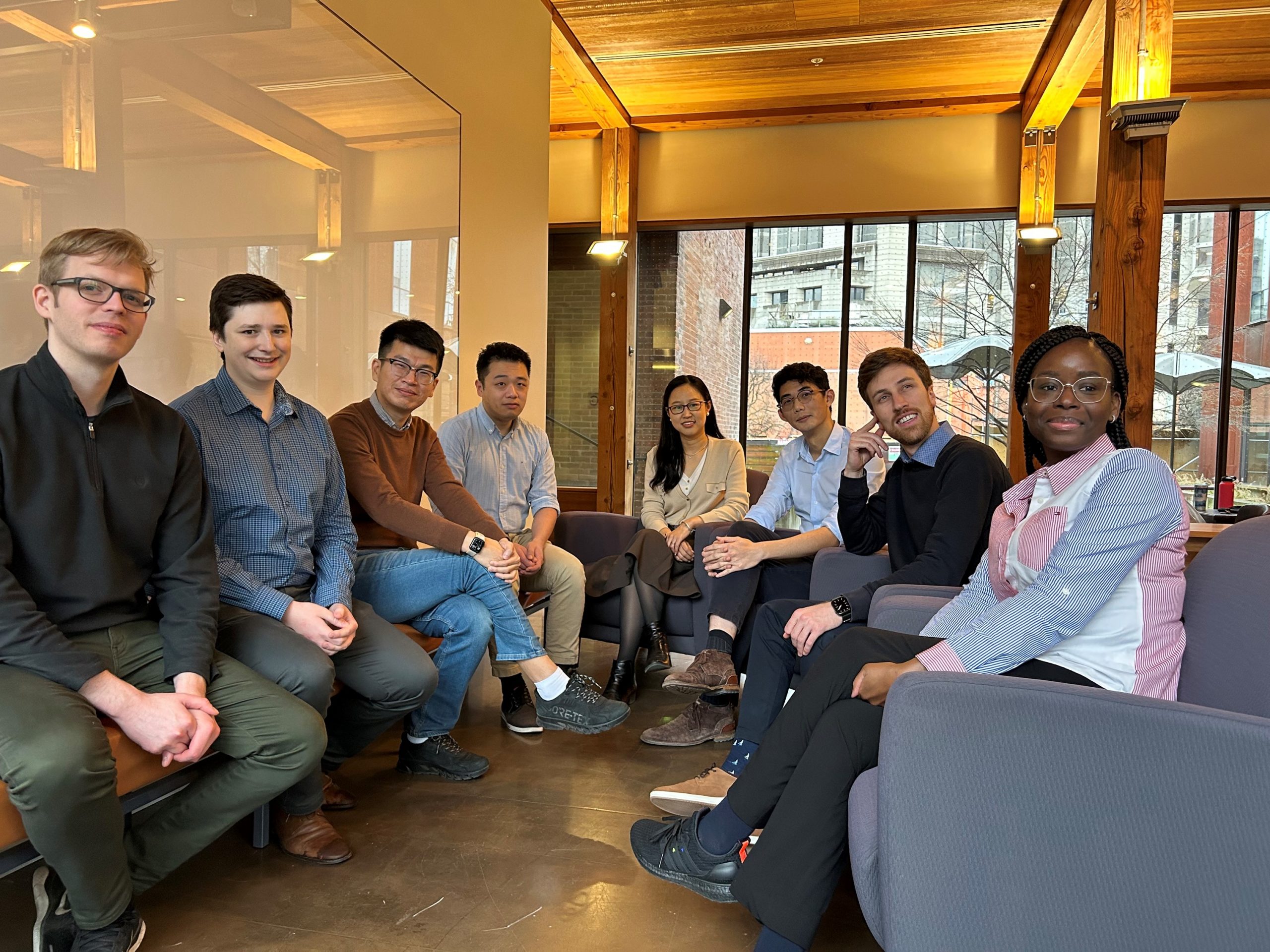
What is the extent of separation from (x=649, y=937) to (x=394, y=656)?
0.99 metres

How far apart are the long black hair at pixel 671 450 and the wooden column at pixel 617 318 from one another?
12.4ft

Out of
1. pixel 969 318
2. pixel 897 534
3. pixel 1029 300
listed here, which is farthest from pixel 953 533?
pixel 969 318

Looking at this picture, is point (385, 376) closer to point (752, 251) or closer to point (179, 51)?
point (179, 51)

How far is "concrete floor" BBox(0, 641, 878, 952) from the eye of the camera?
5.98 ft

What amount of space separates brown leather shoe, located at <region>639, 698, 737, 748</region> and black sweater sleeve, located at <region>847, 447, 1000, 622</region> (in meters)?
0.78

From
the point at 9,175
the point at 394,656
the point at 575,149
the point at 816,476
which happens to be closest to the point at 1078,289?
the point at 575,149

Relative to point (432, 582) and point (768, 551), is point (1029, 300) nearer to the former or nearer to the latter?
point (768, 551)

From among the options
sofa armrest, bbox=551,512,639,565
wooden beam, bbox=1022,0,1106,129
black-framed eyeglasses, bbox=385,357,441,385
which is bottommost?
sofa armrest, bbox=551,512,639,565

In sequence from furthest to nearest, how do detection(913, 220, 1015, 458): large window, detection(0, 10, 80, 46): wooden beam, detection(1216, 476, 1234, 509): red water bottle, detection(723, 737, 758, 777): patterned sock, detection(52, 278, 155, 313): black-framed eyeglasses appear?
1. detection(913, 220, 1015, 458): large window
2. detection(1216, 476, 1234, 509): red water bottle
3. detection(723, 737, 758, 777): patterned sock
4. detection(0, 10, 80, 46): wooden beam
5. detection(52, 278, 155, 313): black-framed eyeglasses

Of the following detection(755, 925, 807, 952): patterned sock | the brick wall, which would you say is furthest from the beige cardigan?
the brick wall

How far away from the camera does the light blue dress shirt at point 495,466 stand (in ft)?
12.1

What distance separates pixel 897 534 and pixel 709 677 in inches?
31.9

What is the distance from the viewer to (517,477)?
3.79m

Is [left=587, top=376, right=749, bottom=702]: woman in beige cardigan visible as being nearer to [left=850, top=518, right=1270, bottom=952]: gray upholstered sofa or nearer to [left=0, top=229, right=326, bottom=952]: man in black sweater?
[left=0, top=229, right=326, bottom=952]: man in black sweater
